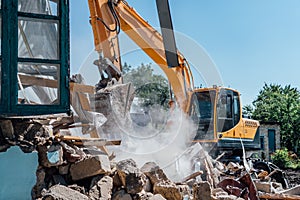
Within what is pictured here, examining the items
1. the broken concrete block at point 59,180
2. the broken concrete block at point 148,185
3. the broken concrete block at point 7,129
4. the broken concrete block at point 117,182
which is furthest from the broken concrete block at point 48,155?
the broken concrete block at point 148,185

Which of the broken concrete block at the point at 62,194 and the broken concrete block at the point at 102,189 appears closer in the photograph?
the broken concrete block at the point at 62,194

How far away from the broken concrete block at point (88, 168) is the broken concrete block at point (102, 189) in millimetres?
81

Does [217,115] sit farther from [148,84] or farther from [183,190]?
[183,190]

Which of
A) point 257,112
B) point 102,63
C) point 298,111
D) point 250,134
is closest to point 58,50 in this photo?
point 102,63

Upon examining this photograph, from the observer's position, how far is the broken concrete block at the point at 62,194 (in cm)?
313

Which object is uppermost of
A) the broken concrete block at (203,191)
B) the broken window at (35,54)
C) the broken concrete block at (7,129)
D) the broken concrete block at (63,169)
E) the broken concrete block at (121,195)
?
the broken window at (35,54)

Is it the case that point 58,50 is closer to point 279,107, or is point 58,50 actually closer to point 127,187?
point 127,187

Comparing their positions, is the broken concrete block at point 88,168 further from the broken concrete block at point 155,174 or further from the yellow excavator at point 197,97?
the yellow excavator at point 197,97

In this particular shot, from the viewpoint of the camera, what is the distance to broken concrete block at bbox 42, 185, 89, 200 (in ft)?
10.3

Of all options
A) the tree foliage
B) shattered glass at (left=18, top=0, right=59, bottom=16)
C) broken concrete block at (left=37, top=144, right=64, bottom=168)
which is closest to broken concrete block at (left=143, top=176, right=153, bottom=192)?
broken concrete block at (left=37, top=144, right=64, bottom=168)

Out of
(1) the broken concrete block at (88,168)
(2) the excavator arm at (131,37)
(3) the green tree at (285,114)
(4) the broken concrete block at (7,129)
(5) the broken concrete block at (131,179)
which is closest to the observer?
(4) the broken concrete block at (7,129)

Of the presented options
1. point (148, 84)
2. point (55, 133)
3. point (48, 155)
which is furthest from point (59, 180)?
point (148, 84)

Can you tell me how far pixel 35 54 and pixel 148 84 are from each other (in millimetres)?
4650

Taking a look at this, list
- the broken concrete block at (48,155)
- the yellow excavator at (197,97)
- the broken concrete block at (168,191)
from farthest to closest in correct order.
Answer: the yellow excavator at (197,97) < the broken concrete block at (168,191) < the broken concrete block at (48,155)
